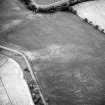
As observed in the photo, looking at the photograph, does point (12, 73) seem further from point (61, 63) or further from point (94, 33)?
point (94, 33)

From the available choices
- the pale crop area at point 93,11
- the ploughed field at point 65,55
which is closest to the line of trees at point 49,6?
the ploughed field at point 65,55

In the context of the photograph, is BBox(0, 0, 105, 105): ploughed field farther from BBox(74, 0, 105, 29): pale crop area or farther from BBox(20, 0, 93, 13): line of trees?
BBox(74, 0, 105, 29): pale crop area

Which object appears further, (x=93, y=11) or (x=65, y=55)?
(x=93, y=11)

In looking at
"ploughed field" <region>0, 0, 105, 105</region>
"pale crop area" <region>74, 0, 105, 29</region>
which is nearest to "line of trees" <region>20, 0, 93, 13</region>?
"ploughed field" <region>0, 0, 105, 105</region>

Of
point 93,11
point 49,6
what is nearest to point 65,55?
point 49,6

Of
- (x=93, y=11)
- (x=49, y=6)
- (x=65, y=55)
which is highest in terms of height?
(x=49, y=6)

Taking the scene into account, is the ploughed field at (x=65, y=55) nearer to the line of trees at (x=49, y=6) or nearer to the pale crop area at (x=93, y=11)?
the line of trees at (x=49, y=6)

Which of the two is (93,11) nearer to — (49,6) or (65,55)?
(49,6)

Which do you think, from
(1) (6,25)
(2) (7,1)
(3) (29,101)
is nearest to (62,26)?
(1) (6,25)
